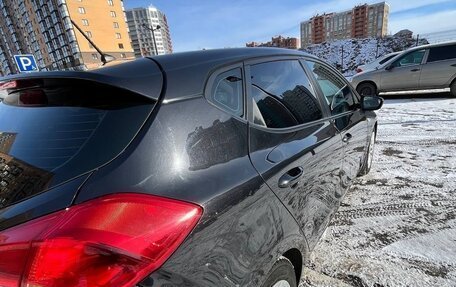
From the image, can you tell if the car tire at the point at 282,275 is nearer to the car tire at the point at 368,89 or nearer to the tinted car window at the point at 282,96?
the tinted car window at the point at 282,96

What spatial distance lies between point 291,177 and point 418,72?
406 inches

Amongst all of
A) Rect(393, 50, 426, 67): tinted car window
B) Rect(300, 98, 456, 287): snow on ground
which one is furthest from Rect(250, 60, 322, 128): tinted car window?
Rect(393, 50, 426, 67): tinted car window

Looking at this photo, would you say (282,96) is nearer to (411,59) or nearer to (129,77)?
(129,77)

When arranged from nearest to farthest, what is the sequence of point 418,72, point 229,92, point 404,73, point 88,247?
point 88,247
point 229,92
point 418,72
point 404,73

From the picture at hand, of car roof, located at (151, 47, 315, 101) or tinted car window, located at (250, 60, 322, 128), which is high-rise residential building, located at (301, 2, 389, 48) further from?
car roof, located at (151, 47, 315, 101)

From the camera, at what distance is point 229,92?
59.8 inches

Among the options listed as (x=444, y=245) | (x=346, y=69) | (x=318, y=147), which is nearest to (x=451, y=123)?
(x=444, y=245)

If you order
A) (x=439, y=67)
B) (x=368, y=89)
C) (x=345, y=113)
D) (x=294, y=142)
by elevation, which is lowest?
(x=368, y=89)

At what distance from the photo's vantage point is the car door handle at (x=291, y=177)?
1.53 meters

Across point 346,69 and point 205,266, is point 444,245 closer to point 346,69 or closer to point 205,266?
point 205,266

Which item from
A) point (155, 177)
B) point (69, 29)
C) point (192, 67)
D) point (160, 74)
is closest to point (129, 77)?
point (160, 74)

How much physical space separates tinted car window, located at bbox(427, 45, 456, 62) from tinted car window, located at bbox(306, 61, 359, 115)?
8.37 metres

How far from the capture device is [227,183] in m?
1.22

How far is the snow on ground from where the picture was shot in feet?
7.56
